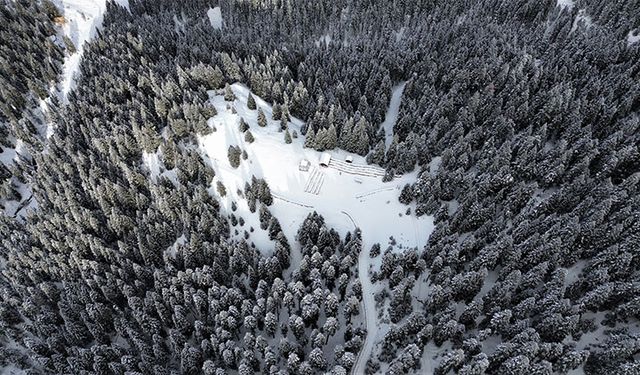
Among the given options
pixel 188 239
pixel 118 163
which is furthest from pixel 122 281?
pixel 118 163

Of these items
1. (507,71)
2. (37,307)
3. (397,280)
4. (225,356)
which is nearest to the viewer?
(225,356)

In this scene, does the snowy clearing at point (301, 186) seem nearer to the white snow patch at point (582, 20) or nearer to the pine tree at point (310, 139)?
the pine tree at point (310, 139)

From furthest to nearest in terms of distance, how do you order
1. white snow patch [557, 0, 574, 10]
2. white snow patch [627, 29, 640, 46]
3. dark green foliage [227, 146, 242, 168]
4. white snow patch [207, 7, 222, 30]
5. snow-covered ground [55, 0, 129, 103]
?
white snow patch [207, 7, 222, 30], white snow patch [557, 0, 574, 10], snow-covered ground [55, 0, 129, 103], white snow patch [627, 29, 640, 46], dark green foliage [227, 146, 242, 168]

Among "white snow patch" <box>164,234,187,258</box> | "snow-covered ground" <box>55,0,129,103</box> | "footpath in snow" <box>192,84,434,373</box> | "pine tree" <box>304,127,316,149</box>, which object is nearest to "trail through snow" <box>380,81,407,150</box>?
"footpath in snow" <box>192,84,434,373</box>

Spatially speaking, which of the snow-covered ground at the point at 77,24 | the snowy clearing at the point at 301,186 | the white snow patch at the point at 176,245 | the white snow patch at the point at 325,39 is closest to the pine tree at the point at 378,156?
the snowy clearing at the point at 301,186

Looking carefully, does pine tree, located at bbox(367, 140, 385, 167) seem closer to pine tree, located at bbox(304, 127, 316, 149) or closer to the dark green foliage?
pine tree, located at bbox(304, 127, 316, 149)

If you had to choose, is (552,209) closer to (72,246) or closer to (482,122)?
(482,122)
